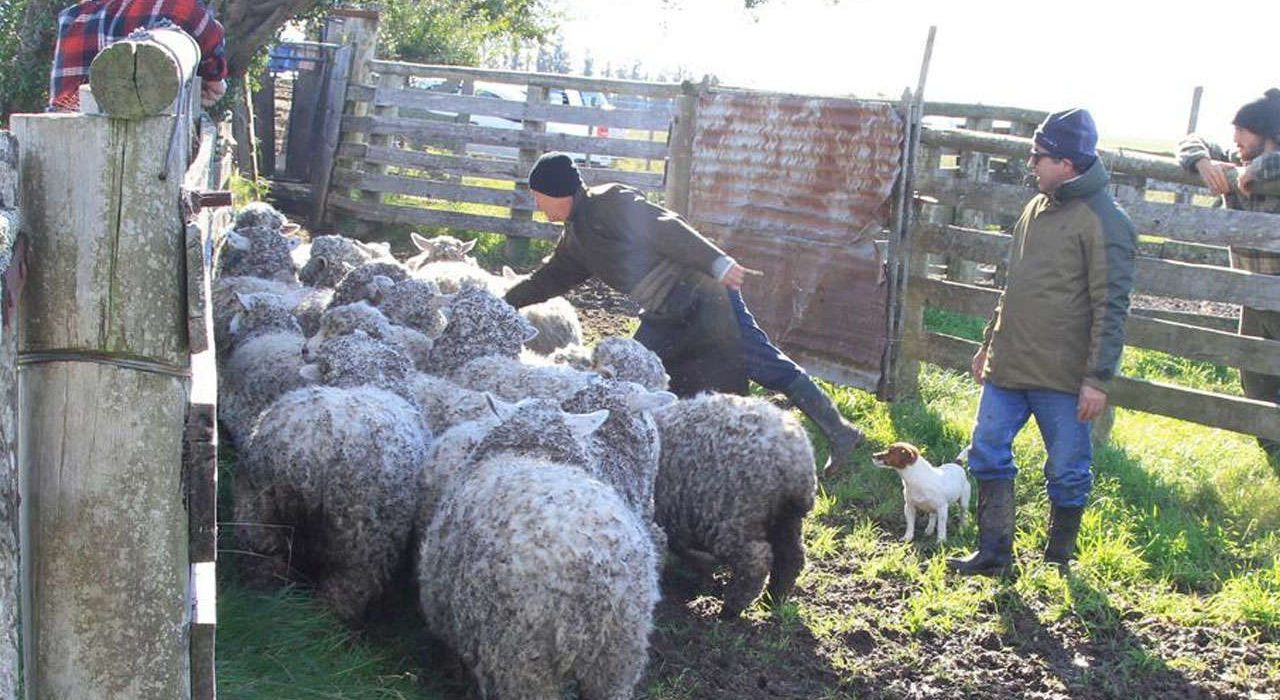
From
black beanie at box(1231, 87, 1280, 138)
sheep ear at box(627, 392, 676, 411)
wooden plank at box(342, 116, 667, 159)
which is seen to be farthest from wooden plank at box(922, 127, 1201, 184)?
wooden plank at box(342, 116, 667, 159)

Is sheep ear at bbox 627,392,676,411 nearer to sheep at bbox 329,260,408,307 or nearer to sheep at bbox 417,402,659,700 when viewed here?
sheep at bbox 417,402,659,700

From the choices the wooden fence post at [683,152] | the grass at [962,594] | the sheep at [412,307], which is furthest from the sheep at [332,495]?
the wooden fence post at [683,152]

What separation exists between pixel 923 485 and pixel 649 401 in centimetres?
194

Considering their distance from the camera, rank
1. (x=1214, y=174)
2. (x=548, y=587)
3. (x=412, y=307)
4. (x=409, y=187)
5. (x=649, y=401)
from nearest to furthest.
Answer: (x=548, y=587), (x=649, y=401), (x=412, y=307), (x=1214, y=174), (x=409, y=187)

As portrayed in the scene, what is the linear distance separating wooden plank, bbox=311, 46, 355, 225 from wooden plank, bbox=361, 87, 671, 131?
1.40ft

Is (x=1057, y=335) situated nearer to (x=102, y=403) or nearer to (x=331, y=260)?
(x=102, y=403)

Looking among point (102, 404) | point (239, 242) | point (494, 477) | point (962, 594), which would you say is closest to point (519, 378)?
point (494, 477)

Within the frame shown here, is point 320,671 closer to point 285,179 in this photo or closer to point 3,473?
point 3,473

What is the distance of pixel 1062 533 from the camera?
21.0ft

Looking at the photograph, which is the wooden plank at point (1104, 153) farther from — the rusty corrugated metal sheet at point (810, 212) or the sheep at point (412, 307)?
A: the sheep at point (412, 307)

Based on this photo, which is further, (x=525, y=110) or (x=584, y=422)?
(x=525, y=110)

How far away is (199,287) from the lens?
2.55 metres

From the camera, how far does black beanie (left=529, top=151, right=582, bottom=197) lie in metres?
7.23

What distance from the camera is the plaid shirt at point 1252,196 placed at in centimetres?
773
